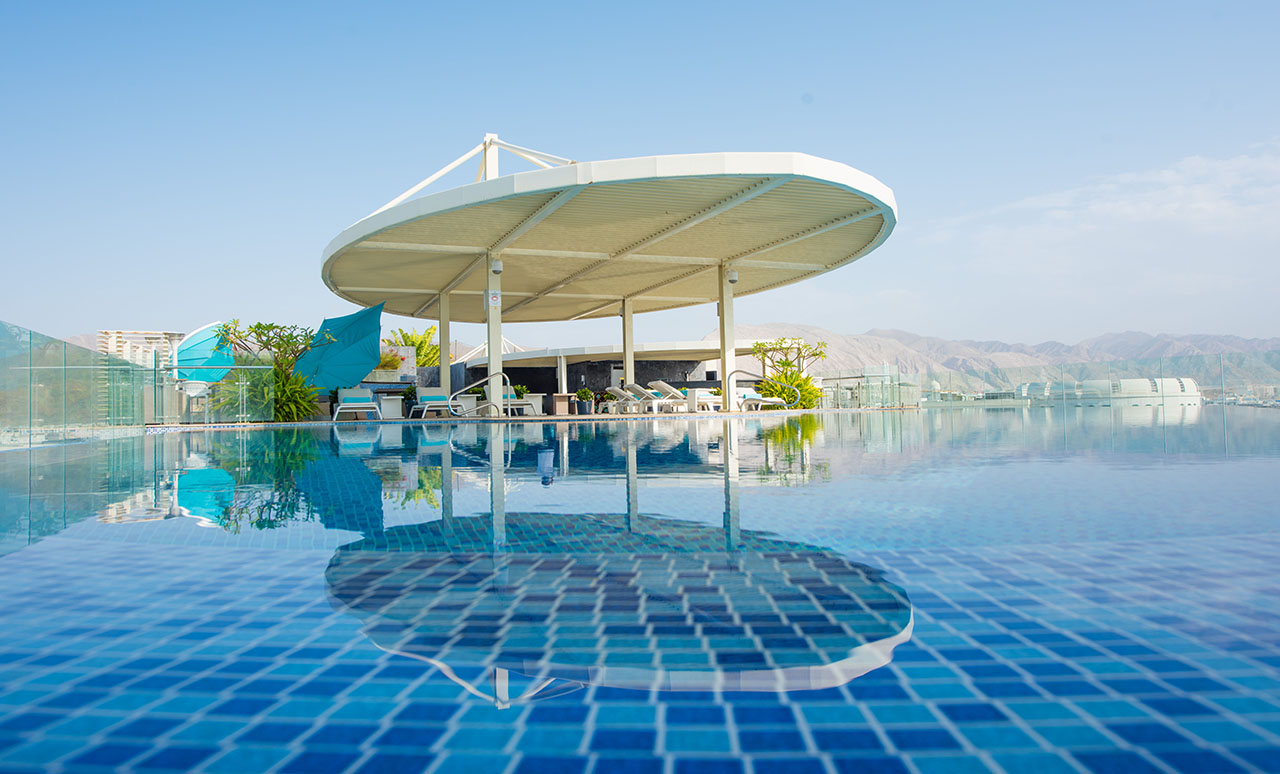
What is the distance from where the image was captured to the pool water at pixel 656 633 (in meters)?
1.19

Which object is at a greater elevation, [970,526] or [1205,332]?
[1205,332]

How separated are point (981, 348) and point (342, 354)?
139 m

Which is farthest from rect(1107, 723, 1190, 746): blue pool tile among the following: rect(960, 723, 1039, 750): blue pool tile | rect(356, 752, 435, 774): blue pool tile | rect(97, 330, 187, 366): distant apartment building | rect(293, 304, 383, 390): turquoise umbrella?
rect(97, 330, 187, 366): distant apartment building

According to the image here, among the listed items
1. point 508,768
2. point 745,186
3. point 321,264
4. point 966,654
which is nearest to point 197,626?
point 508,768

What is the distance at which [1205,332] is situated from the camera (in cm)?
12431

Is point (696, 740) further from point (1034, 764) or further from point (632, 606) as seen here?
point (632, 606)

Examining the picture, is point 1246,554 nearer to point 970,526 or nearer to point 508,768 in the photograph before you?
point 970,526

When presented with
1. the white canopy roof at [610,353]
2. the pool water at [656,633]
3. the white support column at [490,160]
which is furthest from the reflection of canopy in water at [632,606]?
the white canopy roof at [610,353]

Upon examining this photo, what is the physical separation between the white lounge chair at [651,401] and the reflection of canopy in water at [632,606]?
15.6m

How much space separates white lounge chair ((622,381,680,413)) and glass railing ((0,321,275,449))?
8852 mm

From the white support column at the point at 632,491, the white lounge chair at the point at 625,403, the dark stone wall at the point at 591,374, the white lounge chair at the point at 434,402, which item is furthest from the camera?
the dark stone wall at the point at 591,374

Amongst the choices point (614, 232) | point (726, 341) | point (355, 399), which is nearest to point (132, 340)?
point (355, 399)

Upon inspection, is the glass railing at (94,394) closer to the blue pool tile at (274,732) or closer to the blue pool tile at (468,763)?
the blue pool tile at (274,732)

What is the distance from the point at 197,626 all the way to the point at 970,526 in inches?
111
